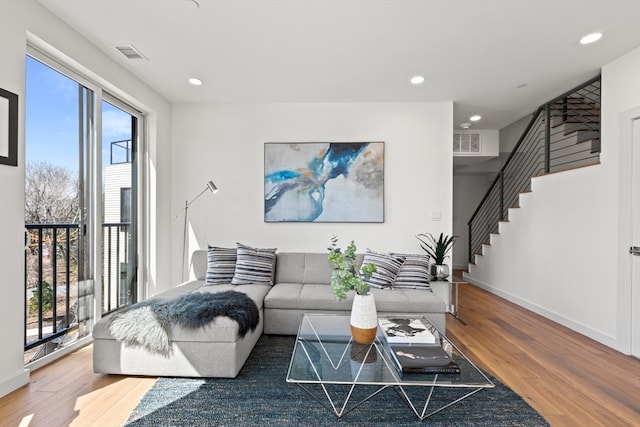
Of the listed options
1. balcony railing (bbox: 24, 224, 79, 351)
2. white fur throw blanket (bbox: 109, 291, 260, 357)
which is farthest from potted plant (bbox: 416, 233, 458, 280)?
balcony railing (bbox: 24, 224, 79, 351)

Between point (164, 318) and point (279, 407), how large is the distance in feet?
3.29

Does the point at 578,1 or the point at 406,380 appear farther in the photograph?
the point at 578,1

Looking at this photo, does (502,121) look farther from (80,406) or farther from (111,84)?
(80,406)

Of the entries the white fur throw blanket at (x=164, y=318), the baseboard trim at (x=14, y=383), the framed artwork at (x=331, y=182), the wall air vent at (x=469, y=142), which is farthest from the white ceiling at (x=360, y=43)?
the baseboard trim at (x=14, y=383)

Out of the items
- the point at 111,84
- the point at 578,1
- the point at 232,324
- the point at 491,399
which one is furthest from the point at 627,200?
the point at 111,84

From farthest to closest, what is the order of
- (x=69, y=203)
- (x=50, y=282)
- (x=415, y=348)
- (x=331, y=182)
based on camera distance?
(x=331, y=182) < (x=69, y=203) < (x=50, y=282) < (x=415, y=348)

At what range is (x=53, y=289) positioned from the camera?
95.8 inches

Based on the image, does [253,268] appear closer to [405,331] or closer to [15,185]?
[405,331]

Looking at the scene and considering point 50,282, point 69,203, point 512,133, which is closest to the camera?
point 50,282

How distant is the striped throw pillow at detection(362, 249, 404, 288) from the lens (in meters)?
3.04

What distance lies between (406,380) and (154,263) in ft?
10.5

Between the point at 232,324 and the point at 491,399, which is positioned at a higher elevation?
the point at 232,324

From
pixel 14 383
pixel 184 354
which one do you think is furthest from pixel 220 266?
pixel 14 383

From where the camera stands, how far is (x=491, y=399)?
6.08 feet
